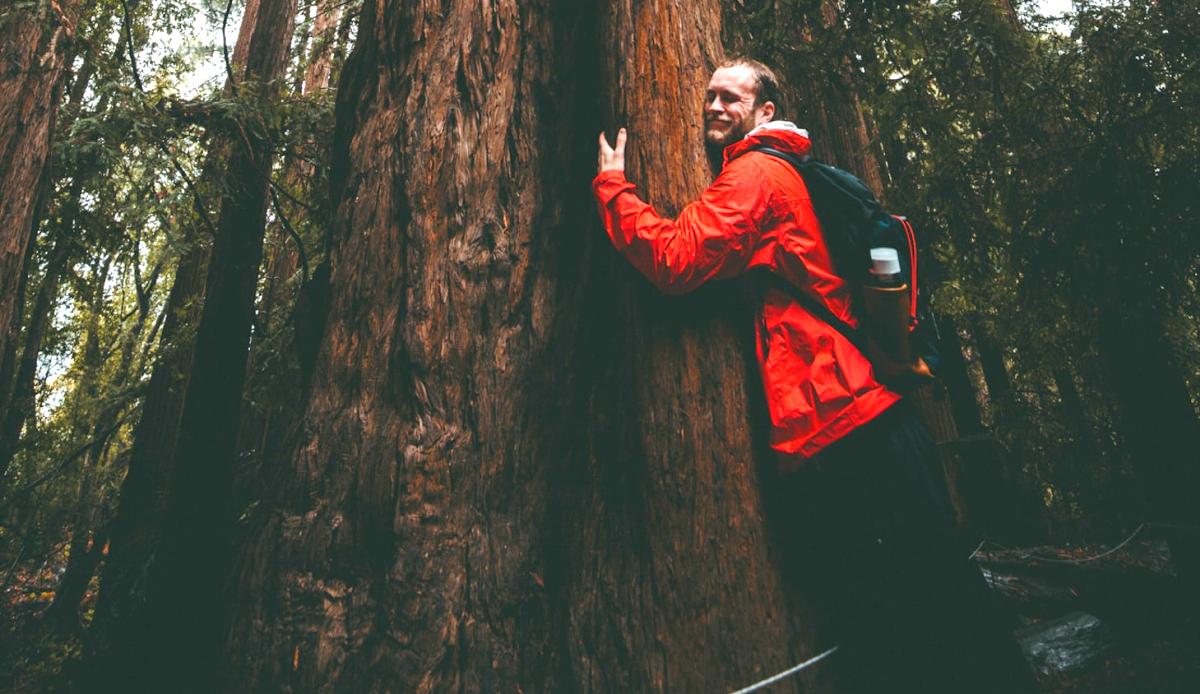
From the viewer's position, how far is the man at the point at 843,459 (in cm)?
193

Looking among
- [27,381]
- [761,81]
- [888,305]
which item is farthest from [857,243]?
[27,381]

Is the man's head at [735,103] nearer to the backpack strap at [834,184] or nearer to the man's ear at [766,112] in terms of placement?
the man's ear at [766,112]

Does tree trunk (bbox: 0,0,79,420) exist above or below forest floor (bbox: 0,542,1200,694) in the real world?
above

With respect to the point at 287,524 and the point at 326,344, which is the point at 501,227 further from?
the point at 287,524

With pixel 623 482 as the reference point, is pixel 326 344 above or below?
above

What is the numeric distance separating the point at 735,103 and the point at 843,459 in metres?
1.28

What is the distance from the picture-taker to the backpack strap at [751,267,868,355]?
2.04 meters

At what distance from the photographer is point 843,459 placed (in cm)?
196

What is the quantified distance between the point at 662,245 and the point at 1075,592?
8.16 meters

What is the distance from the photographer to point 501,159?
2648mm

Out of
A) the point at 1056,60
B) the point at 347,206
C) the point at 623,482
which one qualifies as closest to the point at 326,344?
the point at 347,206

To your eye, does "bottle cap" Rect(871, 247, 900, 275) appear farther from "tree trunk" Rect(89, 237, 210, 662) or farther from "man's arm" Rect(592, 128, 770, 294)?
"tree trunk" Rect(89, 237, 210, 662)

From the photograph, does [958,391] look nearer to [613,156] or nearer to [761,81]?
[761,81]

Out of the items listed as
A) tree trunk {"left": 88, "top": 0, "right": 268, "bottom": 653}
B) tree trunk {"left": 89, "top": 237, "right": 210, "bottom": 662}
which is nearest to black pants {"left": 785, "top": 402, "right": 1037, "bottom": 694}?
tree trunk {"left": 88, "top": 0, "right": 268, "bottom": 653}
